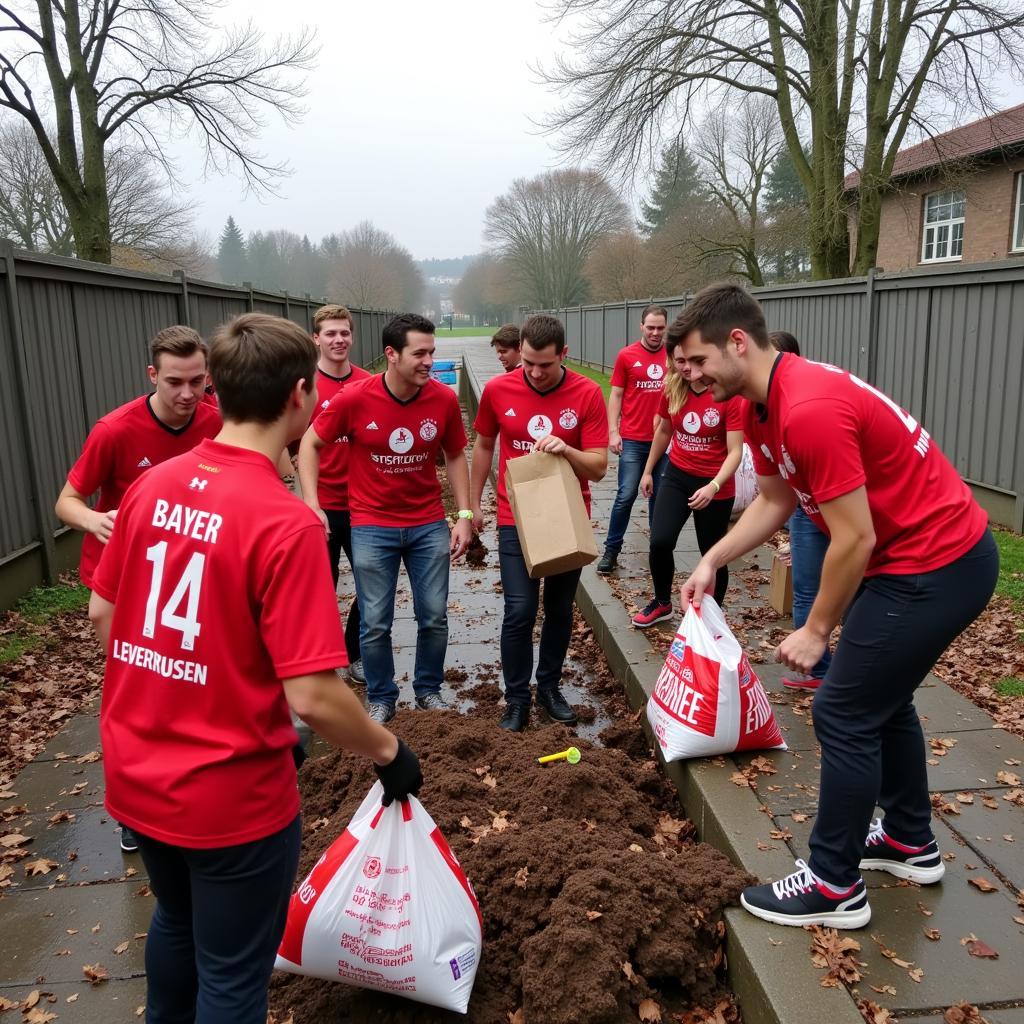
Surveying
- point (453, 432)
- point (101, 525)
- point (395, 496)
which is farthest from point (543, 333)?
point (101, 525)

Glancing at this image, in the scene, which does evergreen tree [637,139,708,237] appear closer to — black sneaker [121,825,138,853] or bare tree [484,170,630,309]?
bare tree [484,170,630,309]

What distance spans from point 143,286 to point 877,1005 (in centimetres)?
982

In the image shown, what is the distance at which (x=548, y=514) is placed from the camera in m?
4.30

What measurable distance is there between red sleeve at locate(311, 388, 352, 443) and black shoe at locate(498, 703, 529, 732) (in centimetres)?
172

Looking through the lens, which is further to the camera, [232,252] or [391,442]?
[232,252]

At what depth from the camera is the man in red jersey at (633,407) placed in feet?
24.2

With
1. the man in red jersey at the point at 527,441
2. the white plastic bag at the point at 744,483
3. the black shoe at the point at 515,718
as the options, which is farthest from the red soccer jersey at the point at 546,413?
the white plastic bag at the point at 744,483

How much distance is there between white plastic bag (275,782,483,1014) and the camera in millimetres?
2510

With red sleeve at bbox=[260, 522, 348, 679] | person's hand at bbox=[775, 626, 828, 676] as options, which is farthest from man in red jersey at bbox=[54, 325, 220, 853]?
person's hand at bbox=[775, 626, 828, 676]

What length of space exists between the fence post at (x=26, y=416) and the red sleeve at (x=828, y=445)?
6679 millimetres

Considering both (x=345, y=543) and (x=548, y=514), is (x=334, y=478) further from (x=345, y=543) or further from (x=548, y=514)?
(x=548, y=514)

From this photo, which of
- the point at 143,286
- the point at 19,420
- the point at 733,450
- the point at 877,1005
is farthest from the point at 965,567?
the point at 143,286

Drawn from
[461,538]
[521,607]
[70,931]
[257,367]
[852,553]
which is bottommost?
[70,931]

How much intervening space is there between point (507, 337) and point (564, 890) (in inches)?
195
